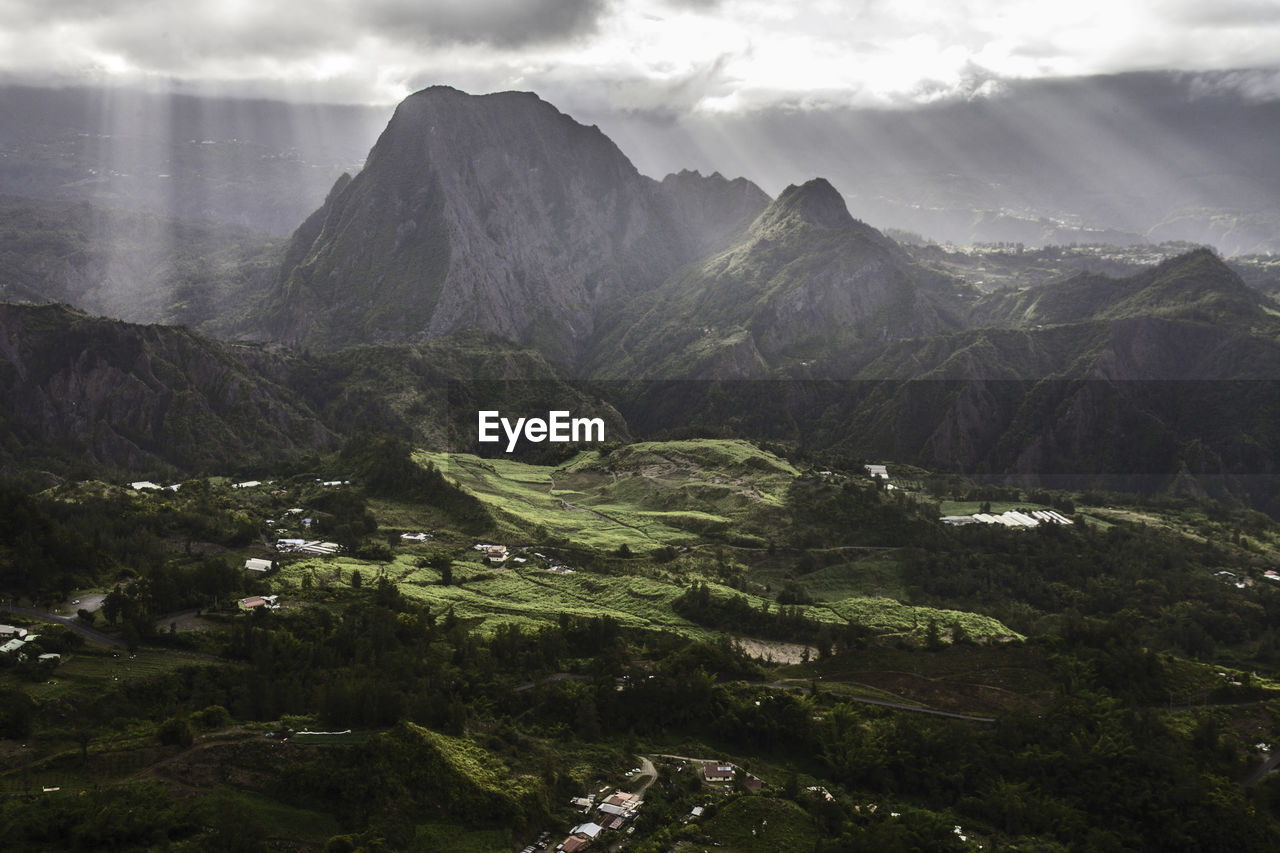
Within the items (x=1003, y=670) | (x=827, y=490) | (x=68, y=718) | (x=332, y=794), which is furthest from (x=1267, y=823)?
(x=827, y=490)

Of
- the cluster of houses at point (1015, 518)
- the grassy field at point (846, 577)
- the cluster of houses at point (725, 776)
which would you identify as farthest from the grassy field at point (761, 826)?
the cluster of houses at point (1015, 518)

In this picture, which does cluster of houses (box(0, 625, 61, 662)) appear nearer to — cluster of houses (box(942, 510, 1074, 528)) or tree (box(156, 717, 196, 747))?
tree (box(156, 717, 196, 747))

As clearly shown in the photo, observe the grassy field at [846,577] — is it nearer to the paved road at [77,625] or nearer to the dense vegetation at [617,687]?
the dense vegetation at [617,687]

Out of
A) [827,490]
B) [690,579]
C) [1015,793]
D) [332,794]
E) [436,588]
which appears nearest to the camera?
[332,794]

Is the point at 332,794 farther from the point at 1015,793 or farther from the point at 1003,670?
the point at 1003,670

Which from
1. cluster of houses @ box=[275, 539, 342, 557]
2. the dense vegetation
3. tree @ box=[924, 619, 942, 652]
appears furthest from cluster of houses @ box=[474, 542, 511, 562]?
tree @ box=[924, 619, 942, 652]
